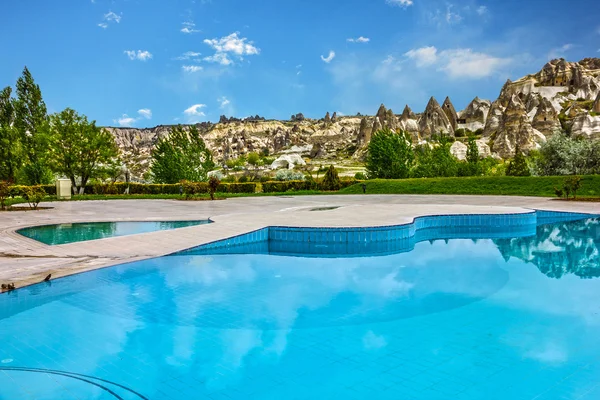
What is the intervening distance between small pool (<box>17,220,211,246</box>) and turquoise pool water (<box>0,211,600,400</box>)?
417 cm

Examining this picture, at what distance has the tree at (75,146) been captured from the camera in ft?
87.9

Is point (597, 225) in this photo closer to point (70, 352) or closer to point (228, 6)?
point (70, 352)

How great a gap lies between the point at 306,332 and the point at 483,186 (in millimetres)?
23864

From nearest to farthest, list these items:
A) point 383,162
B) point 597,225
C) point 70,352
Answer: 1. point 70,352
2. point 597,225
3. point 383,162

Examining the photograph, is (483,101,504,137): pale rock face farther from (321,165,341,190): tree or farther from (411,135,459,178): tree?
(321,165,341,190): tree

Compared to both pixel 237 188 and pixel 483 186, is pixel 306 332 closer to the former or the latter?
pixel 483 186

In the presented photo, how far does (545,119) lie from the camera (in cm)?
9125

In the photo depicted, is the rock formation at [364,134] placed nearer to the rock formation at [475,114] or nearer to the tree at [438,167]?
the rock formation at [475,114]

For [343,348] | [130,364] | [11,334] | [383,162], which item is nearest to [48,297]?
[11,334]

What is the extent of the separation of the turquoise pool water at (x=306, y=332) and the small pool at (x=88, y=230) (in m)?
4.17

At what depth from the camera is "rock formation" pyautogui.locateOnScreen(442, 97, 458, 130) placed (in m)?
123

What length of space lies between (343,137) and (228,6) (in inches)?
4713

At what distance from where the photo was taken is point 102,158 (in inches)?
1093

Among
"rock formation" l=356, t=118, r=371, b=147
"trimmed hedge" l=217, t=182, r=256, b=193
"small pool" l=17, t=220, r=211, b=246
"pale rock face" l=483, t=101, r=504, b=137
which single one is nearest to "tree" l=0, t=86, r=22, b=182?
"trimmed hedge" l=217, t=182, r=256, b=193
